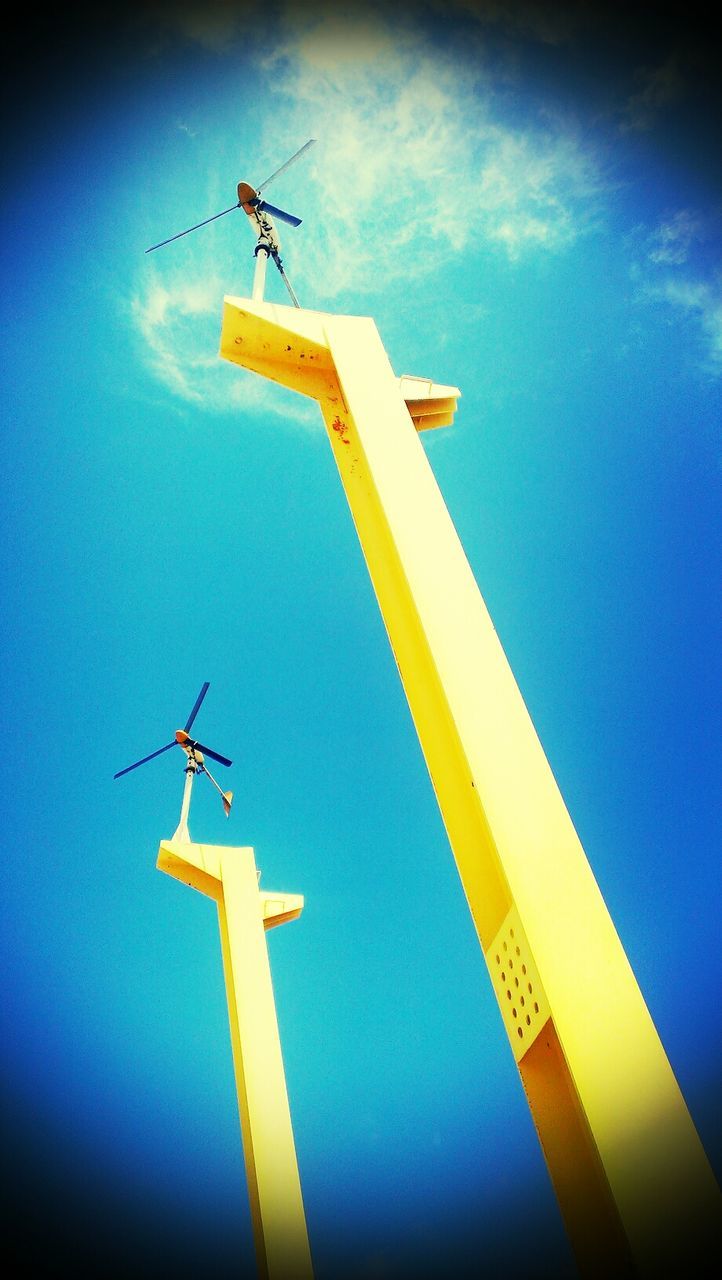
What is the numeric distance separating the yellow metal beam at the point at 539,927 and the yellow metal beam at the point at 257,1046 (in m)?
4.56

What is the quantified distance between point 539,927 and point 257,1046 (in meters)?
5.64

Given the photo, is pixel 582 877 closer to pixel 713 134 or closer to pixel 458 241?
pixel 713 134

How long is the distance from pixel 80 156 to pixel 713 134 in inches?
476

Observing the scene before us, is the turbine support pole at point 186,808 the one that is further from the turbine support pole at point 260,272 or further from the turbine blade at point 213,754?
the turbine support pole at point 260,272

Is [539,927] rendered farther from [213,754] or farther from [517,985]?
[213,754]

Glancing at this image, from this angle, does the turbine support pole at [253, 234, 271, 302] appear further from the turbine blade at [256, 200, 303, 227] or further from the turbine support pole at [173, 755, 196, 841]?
the turbine support pole at [173, 755, 196, 841]

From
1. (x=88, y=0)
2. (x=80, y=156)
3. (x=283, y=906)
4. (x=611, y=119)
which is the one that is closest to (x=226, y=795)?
(x=283, y=906)

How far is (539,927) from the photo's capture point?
77.5 inches

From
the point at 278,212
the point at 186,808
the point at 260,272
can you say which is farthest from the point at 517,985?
the point at 278,212

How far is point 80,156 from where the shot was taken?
12.8 meters

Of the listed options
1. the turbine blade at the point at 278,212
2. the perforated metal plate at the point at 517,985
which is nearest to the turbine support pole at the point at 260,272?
the turbine blade at the point at 278,212

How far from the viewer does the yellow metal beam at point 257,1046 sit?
5102 mm

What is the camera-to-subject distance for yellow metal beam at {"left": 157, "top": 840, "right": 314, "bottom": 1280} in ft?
16.7

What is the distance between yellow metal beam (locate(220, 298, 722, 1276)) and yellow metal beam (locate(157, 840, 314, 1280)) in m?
4.56
